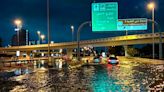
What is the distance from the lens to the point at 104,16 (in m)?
61.5

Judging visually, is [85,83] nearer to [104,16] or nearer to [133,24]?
[104,16]

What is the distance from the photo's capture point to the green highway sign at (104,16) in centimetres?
6078

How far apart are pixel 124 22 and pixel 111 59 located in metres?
7.38

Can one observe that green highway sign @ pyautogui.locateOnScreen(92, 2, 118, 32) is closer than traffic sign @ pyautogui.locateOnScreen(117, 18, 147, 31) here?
Yes

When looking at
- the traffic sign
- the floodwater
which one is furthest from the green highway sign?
the floodwater

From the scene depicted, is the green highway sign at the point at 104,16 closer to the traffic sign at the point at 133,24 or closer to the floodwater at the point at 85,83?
the traffic sign at the point at 133,24

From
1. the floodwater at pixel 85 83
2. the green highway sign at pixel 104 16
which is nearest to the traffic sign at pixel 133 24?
the green highway sign at pixel 104 16

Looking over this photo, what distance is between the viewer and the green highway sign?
60.8 m

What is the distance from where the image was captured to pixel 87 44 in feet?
350

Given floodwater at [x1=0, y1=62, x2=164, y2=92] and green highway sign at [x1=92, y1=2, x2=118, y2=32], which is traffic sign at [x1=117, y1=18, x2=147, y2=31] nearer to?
green highway sign at [x1=92, y1=2, x2=118, y2=32]

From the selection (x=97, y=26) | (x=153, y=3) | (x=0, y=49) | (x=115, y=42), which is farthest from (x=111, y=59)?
(x=0, y=49)

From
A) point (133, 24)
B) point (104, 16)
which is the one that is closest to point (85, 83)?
point (104, 16)

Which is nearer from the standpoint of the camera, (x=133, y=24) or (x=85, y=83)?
(x=85, y=83)

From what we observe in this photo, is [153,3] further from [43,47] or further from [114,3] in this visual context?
[43,47]
